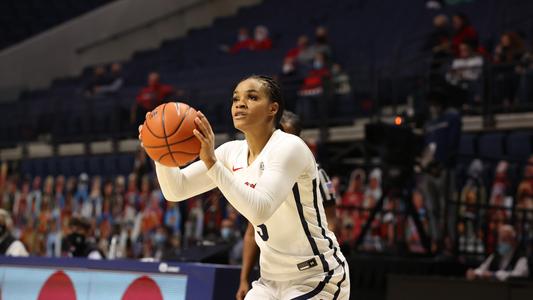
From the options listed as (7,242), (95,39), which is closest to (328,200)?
(7,242)

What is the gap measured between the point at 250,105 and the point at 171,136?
1.19ft

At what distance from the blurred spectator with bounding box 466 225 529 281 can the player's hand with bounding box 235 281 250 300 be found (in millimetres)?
3334

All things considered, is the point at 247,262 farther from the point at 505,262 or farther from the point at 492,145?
the point at 492,145

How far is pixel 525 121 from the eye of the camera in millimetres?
10125

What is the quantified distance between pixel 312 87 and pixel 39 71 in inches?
430

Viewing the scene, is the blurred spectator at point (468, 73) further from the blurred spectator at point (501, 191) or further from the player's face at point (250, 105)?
the player's face at point (250, 105)

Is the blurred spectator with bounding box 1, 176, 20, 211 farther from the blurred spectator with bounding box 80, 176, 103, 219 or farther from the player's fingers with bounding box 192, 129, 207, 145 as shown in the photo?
the player's fingers with bounding box 192, 129, 207, 145

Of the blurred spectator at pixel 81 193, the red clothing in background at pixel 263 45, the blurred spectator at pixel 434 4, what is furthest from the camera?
the red clothing in background at pixel 263 45

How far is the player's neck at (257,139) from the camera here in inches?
142

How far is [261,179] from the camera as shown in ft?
10.8

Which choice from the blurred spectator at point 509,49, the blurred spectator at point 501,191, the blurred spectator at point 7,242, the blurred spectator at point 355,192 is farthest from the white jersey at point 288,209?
the blurred spectator at point 509,49

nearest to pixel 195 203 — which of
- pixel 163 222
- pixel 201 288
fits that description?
pixel 163 222

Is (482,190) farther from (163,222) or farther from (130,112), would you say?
(130,112)

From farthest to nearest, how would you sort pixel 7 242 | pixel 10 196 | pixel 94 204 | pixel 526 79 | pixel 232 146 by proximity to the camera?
pixel 10 196 → pixel 94 204 → pixel 526 79 → pixel 7 242 → pixel 232 146
